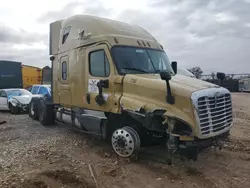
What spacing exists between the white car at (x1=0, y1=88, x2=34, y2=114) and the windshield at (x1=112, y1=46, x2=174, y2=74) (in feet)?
32.6

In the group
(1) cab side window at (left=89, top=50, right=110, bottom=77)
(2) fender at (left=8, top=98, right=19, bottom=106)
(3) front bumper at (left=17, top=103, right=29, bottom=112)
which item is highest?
(1) cab side window at (left=89, top=50, right=110, bottom=77)

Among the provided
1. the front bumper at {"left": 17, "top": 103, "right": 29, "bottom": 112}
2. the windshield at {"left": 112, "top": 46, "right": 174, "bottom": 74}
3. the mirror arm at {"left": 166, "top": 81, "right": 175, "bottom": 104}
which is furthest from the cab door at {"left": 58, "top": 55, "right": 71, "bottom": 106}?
the front bumper at {"left": 17, "top": 103, "right": 29, "bottom": 112}

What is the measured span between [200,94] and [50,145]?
4517 millimetres

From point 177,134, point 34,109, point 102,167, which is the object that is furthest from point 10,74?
point 177,134

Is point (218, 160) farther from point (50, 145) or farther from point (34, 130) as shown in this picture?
point (34, 130)

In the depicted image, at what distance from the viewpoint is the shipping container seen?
76.4ft

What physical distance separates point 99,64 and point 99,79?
392mm

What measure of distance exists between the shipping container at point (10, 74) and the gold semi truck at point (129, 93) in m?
15.5

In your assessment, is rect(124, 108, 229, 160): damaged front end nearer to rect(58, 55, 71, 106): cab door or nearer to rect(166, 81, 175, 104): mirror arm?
rect(166, 81, 175, 104): mirror arm

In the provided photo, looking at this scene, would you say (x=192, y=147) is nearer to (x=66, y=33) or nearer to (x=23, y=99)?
(x=66, y=33)

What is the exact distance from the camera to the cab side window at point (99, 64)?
23.3ft

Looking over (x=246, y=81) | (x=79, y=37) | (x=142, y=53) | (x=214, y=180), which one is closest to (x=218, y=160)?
(x=214, y=180)

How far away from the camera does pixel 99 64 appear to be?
24.0ft

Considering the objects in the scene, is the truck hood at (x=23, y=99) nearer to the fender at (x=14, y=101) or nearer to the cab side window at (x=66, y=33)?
the fender at (x=14, y=101)
